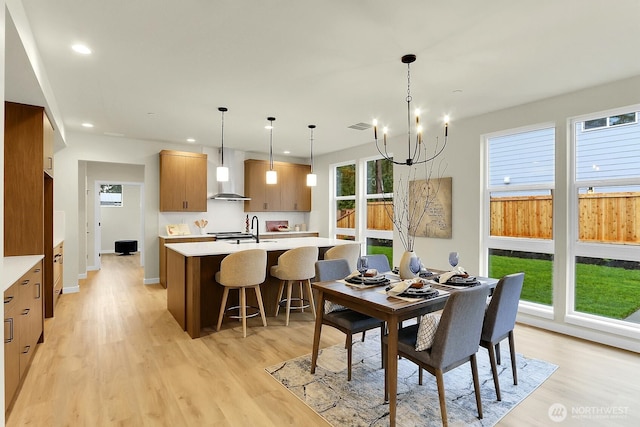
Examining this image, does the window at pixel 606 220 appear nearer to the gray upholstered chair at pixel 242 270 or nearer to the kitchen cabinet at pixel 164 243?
the gray upholstered chair at pixel 242 270

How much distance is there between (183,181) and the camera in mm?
6160

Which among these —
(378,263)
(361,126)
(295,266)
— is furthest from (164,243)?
(378,263)

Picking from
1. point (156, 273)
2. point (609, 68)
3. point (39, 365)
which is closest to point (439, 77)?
point (609, 68)

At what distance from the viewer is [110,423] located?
7.04ft

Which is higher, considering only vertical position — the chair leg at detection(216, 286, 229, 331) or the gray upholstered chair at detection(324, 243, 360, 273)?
the gray upholstered chair at detection(324, 243, 360, 273)

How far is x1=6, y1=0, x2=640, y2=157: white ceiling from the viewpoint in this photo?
2213 millimetres

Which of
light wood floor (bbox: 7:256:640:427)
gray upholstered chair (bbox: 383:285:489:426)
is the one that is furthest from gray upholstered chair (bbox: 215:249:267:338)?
gray upholstered chair (bbox: 383:285:489:426)

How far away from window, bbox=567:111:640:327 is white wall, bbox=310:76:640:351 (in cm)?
10

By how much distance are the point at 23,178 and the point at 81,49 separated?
4.75 feet

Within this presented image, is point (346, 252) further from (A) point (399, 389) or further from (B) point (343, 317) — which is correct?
(A) point (399, 389)

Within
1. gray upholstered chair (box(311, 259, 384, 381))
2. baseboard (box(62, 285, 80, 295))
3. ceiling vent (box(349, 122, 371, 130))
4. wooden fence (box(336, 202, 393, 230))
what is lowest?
baseboard (box(62, 285, 80, 295))

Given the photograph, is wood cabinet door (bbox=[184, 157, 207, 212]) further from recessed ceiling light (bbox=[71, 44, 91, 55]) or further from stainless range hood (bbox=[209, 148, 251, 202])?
recessed ceiling light (bbox=[71, 44, 91, 55])

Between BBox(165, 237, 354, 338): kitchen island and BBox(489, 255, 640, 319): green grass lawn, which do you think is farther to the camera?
BBox(165, 237, 354, 338): kitchen island

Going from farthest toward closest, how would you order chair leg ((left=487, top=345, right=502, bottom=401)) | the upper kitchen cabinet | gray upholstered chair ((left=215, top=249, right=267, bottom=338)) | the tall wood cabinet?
the upper kitchen cabinet, gray upholstered chair ((left=215, top=249, right=267, bottom=338)), the tall wood cabinet, chair leg ((left=487, top=345, right=502, bottom=401))
